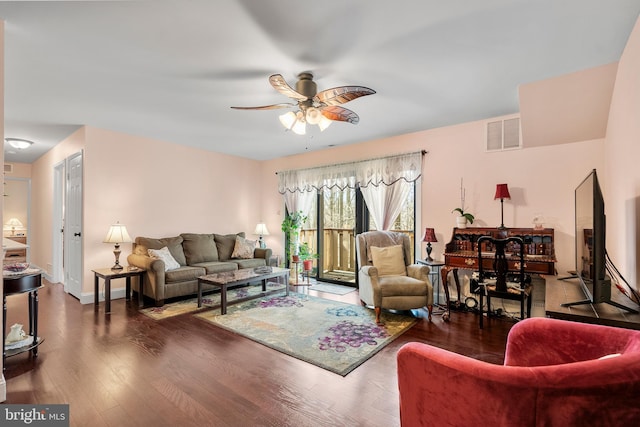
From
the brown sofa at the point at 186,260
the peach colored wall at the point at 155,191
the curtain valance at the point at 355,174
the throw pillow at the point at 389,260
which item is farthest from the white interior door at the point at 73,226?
the throw pillow at the point at 389,260

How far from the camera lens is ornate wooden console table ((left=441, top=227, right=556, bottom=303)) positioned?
3.18 m

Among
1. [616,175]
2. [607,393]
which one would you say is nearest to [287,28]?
[607,393]

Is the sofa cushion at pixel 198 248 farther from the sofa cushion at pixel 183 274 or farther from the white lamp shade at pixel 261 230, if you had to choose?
the white lamp shade at pixel 261 230

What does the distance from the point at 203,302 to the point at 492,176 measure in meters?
4.25

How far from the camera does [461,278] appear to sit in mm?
4039

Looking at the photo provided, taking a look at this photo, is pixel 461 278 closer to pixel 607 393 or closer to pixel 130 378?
pixel 607 393

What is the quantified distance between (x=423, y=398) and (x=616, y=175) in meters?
2.86

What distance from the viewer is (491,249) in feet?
12.1

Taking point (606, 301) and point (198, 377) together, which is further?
point (198, 377)

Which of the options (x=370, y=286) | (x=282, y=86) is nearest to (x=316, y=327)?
(x=370, y=286)

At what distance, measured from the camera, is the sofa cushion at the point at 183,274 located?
405cm

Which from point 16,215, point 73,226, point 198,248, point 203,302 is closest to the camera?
point 203,302

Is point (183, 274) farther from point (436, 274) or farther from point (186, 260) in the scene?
point (436, 274)

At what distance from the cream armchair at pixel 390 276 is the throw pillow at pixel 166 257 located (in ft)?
8.75
